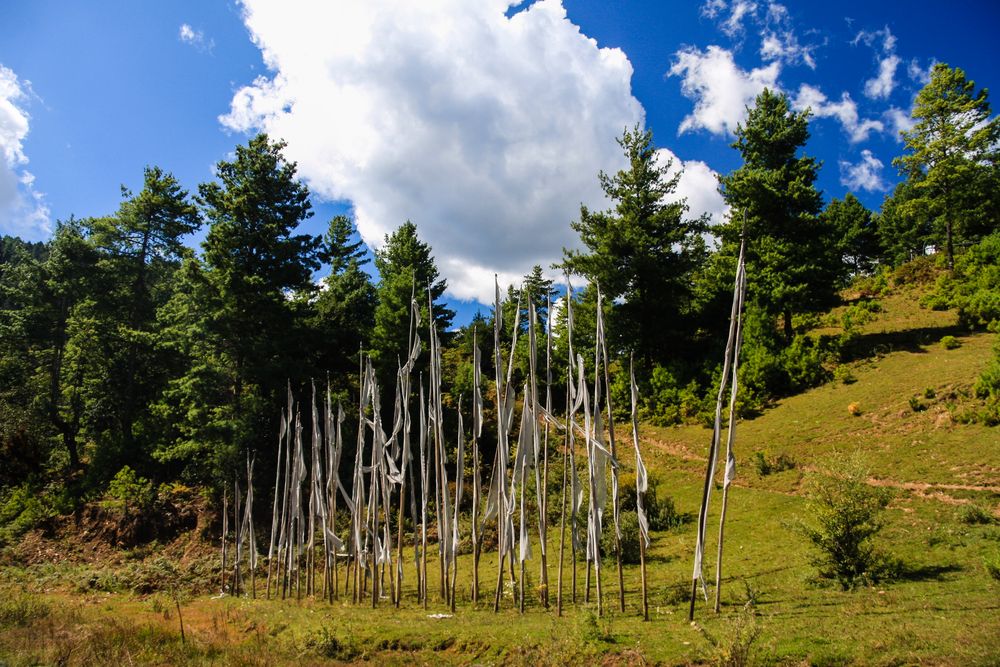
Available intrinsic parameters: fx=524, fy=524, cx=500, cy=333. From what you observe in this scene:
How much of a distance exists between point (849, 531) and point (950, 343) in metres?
21.9

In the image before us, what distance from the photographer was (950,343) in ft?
92.0

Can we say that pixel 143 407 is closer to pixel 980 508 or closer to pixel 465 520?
pixel 465 520

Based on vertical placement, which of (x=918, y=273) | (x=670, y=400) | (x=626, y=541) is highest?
(x=918, y=273)

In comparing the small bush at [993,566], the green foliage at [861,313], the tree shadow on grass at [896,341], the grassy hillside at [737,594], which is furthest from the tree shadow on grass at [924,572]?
the green foliage at [861,313]

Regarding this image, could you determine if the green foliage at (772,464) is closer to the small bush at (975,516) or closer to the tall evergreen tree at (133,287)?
the small bush at (975,516)

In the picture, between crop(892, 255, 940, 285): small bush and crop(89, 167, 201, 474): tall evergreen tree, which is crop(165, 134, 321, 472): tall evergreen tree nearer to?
crop(89, 167, 201, 474): tall evergreen tree

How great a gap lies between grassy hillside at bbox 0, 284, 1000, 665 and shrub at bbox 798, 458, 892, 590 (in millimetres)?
484

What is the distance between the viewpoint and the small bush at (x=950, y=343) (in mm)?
28016

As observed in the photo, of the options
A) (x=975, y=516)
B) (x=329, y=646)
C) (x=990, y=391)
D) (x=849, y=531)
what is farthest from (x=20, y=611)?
(x=990, y=391)

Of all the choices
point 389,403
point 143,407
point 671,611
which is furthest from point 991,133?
point 143,407

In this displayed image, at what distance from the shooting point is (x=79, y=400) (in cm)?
3944

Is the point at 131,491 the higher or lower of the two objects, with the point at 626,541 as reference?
higher

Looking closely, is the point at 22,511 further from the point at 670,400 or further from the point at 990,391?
the point at 990,391

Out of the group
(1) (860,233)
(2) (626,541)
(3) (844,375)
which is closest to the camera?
(2) (626,541)
